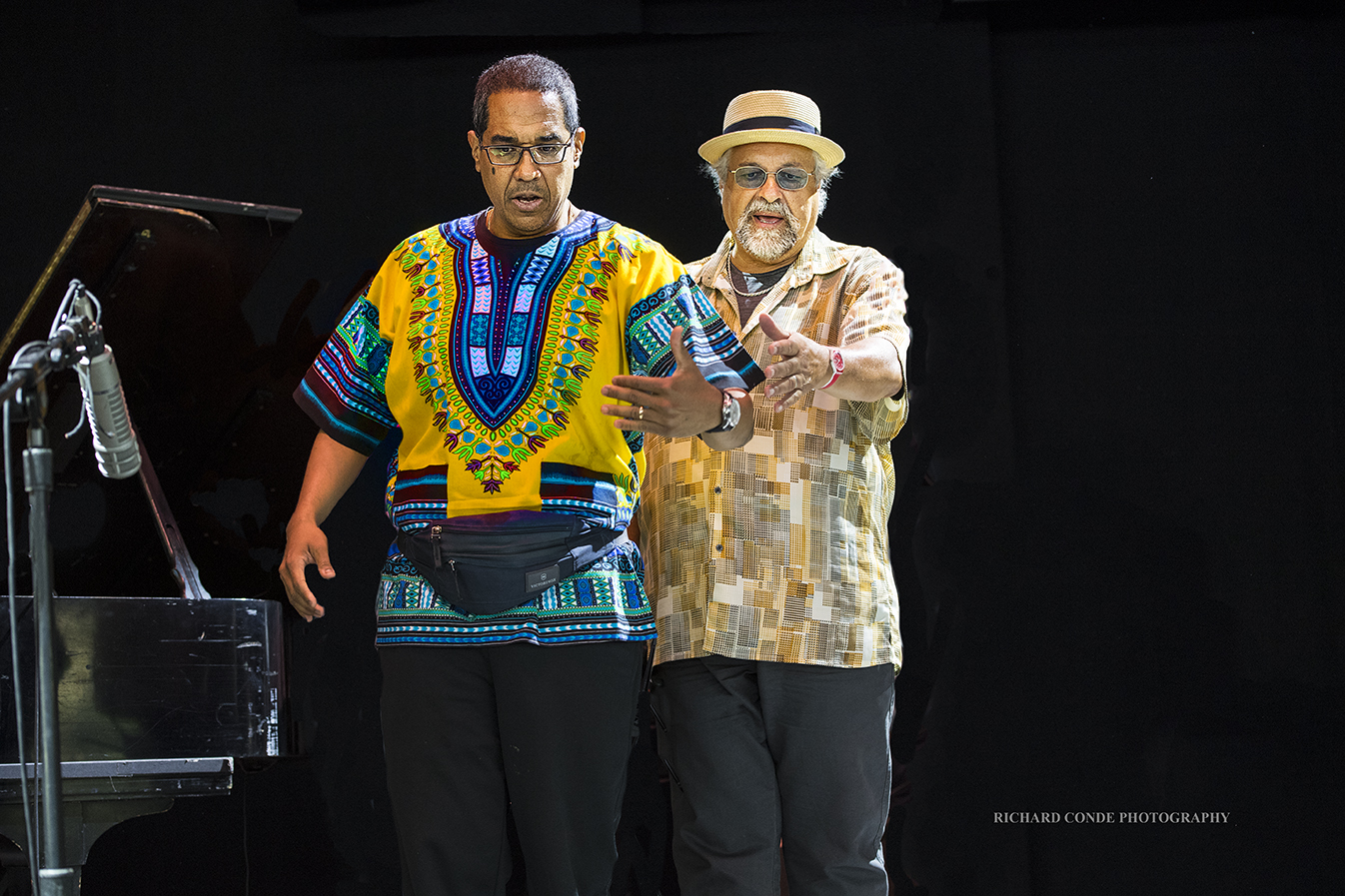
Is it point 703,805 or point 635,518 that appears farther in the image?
point 635,518

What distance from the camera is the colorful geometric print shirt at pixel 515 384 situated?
2.00 meters

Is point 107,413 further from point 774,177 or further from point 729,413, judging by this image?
point 774,177

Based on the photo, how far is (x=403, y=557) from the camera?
205cm

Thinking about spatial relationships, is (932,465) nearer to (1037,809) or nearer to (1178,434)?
(1178,434)

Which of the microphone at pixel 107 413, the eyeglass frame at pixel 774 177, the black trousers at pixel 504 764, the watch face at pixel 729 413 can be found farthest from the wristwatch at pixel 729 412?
the microphone at pixel 107 413

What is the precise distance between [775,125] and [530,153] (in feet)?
2.18

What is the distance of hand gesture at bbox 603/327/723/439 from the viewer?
189 centimetres

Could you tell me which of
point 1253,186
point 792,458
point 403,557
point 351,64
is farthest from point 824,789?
point 351,64

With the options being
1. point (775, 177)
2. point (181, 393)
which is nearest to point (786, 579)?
point (775, 177)

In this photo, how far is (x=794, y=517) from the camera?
7.90ft

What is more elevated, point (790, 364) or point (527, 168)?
point (527, 168)

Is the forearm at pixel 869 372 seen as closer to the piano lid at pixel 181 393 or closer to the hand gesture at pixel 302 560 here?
the hand gesture at pixel 302 560

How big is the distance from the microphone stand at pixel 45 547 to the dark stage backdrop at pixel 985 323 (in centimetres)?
179

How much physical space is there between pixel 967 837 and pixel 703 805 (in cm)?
129
